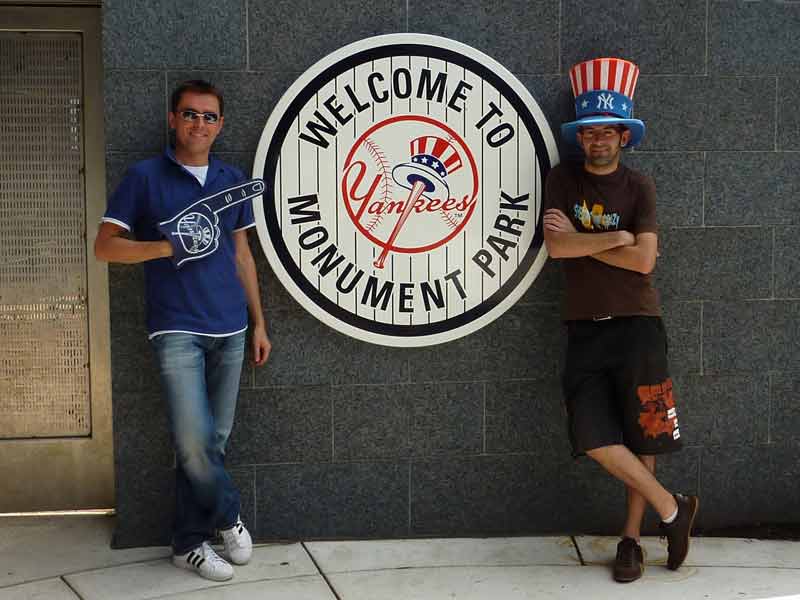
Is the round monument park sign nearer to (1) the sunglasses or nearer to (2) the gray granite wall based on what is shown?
(2) the gray granite wall

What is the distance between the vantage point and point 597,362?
3.89 m

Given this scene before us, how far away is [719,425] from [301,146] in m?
2.16

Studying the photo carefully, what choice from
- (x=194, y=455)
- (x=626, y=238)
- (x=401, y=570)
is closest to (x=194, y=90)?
(x=194, y=455)

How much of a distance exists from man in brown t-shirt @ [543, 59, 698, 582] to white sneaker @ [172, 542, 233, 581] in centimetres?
143

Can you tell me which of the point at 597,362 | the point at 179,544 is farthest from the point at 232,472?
the point at 597,362

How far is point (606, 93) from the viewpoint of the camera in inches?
151

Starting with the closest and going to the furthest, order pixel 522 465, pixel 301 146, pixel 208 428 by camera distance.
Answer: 1. pixel 208 428
2. pixel 301 146
3. pixel 522 465

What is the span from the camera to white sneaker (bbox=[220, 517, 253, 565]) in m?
3.90

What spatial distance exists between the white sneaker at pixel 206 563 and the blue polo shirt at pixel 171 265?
0.85m

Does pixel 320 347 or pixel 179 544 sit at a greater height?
pixel 320 347

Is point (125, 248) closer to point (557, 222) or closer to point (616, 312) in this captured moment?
point (557, 222)

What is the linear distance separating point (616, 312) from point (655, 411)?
1.34 feet

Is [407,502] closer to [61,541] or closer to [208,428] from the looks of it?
[208,428]

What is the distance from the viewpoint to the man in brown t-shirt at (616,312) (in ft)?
12.6
